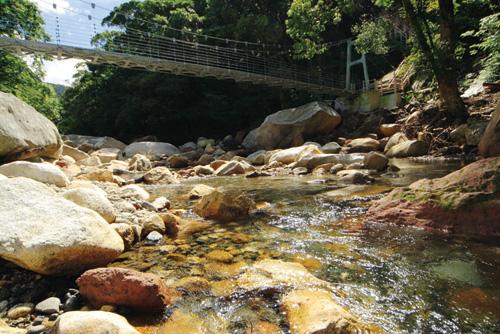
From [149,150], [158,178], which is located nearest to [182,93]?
[149,150]

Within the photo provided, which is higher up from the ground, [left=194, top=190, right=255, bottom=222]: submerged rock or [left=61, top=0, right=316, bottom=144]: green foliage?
[left=61, top=0, right=316, bottom=144]: green foliage

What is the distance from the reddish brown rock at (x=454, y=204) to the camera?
10.4ft

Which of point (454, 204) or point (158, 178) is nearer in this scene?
point (454, 204)

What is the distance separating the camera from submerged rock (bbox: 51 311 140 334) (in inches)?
65.1

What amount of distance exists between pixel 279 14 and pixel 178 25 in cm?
609

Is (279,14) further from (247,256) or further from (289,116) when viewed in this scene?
(247,256)

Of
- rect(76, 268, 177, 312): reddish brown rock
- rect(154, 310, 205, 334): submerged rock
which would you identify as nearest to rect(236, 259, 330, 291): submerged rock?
rect(154, 310, 205, 334): submerged rock

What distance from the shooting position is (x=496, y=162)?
11.6ft

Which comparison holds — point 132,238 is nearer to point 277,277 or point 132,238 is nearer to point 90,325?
point 277,277

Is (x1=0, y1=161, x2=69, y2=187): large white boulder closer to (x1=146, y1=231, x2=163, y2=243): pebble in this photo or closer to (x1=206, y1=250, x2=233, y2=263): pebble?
(x1=146, y1=231, x2=163, y2=243): pebble

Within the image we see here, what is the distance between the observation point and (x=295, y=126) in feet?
49.8

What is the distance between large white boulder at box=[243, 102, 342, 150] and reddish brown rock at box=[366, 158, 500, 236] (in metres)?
11.0

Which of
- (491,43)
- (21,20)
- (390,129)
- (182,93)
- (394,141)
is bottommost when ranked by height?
(394,141)

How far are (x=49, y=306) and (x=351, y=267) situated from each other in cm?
210
